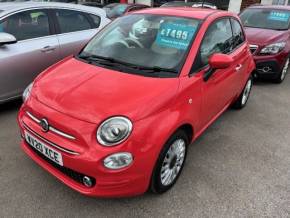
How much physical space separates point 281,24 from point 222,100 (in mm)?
4029

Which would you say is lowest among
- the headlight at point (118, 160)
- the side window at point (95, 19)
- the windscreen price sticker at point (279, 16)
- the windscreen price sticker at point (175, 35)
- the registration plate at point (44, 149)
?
the registration plate at point (44, 149)

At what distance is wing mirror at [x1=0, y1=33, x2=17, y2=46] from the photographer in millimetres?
3867

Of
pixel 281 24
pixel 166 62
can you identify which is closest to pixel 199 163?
pixel 166 62

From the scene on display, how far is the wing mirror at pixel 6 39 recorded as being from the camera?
3.87 meters

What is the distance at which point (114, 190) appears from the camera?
7.85 ft

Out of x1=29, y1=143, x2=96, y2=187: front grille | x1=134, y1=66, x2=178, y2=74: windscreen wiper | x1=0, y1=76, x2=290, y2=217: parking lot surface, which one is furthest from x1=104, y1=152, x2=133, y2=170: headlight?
x1=134, y1=66, x2=178, y2=74: windscreen wiper

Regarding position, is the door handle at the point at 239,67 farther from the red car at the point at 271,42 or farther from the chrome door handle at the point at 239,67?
the red car at the point at 271,42

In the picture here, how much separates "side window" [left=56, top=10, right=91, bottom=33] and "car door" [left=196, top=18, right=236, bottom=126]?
95.7 inches

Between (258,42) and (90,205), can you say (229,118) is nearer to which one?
(258,42)

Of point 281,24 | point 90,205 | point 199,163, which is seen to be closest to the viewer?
point 90,205

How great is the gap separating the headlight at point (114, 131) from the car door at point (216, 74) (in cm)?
108

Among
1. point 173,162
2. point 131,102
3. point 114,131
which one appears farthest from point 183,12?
point 114,131

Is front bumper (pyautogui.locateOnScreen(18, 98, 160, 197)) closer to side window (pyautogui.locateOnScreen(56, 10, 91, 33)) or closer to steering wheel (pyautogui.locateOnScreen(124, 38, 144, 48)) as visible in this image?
steering wheel (pyautogui.locateOnScreen(124, 38, 144, 48))

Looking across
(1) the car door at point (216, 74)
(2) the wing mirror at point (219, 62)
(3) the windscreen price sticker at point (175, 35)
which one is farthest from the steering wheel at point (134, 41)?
(2) the wing mirror at point (219, 62)
